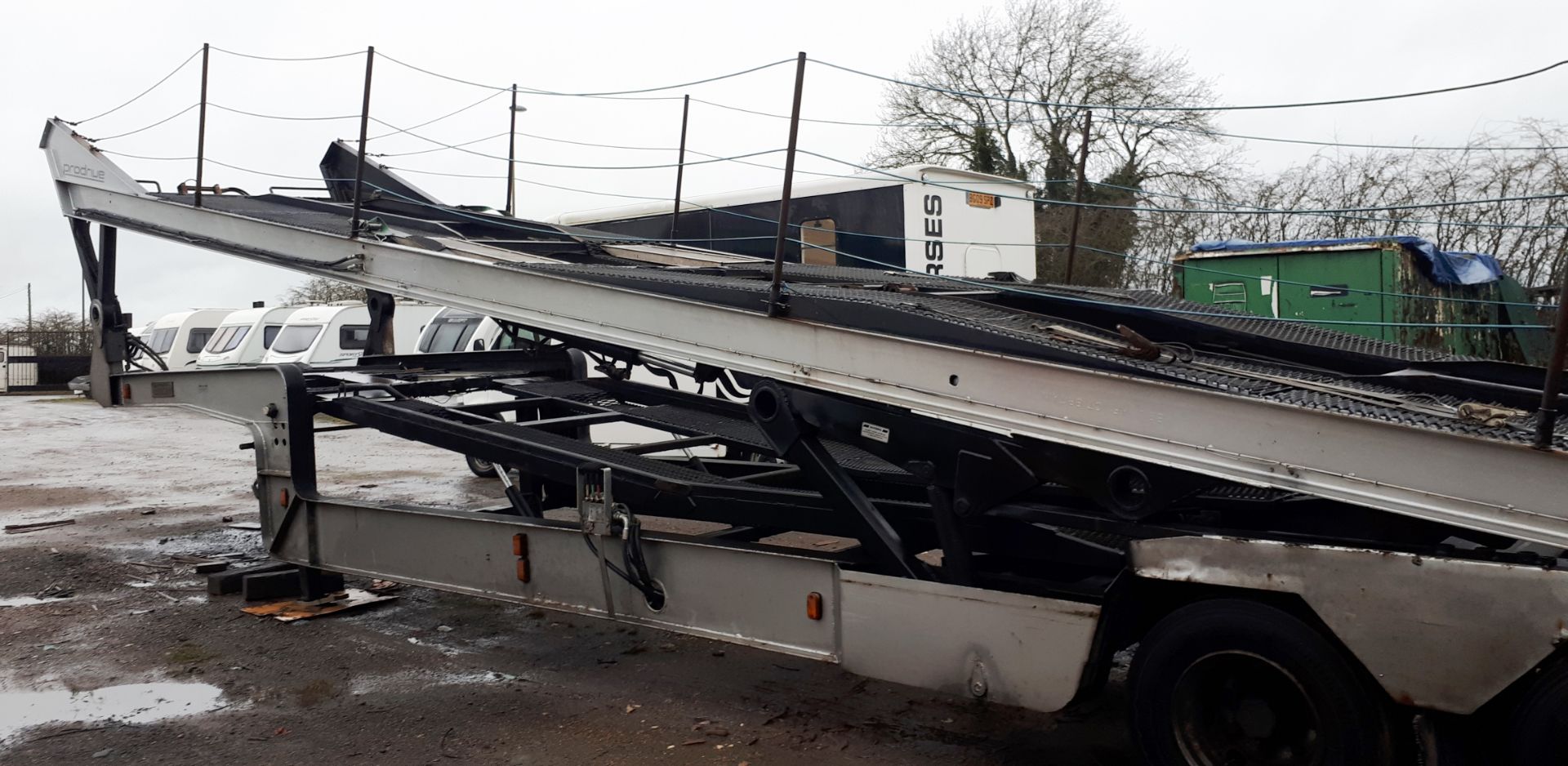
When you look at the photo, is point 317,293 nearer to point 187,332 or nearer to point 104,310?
point 187,332

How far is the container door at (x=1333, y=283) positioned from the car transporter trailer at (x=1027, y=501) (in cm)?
700

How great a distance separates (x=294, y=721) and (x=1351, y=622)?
4.26 metres

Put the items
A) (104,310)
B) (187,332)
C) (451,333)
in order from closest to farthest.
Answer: (104,310) → (451,333) → (187,332)

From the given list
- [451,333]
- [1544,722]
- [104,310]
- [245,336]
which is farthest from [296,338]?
[1544,722]

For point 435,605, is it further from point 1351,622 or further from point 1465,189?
point 1465,189

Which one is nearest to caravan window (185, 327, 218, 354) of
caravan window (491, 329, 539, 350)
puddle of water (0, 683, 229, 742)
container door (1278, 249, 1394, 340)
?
A: caravan window (491, 329, 539, 350)

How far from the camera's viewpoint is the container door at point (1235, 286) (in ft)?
41.3

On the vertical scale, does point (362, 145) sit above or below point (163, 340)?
above

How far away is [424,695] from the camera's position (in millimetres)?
5520

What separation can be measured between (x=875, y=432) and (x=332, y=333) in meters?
18.4

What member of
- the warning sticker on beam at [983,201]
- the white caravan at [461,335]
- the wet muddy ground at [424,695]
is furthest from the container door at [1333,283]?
the white caravan at [461,335]

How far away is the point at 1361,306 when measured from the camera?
38.4 feet

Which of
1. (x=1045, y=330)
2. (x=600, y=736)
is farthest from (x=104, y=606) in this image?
(x=1045, y=330)

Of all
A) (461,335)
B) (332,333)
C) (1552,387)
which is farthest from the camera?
(332,333)
